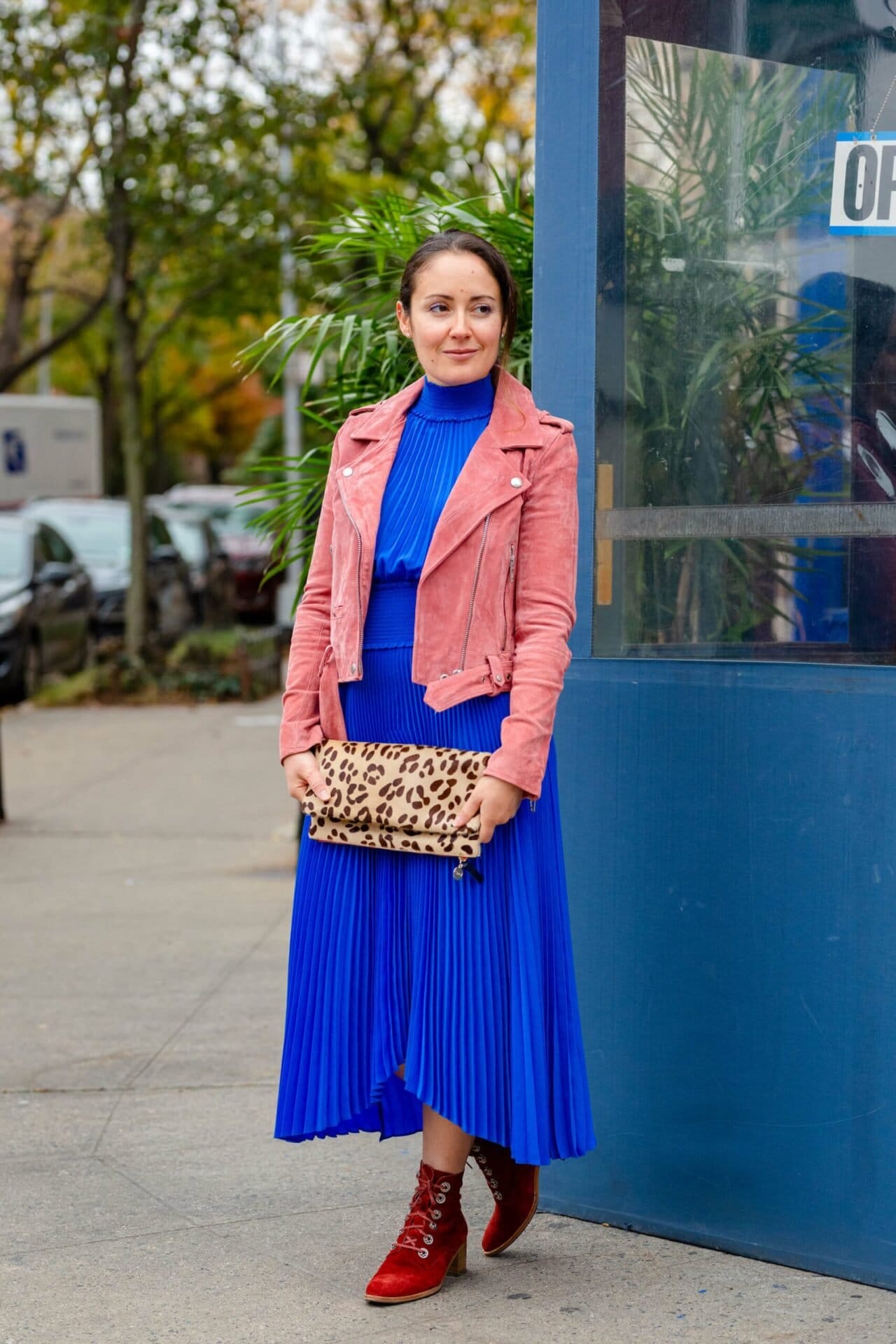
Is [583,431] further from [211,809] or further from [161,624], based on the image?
[161,624]

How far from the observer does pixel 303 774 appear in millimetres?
3518

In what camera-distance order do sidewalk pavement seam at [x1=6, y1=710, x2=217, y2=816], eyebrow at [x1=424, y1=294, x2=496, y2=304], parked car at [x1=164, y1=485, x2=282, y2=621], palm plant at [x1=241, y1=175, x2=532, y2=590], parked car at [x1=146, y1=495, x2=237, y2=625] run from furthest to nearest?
parked car at [x1=164, y1=485, x2=282, y2=621] < parked car at [x1=146, y1=495, x2=237, y2=625] < sidewalk pavement seam at [x1=6, y1=710, x2=217, y2=816] < palm plant at [x1=241, y1=175, x2=532, y2=590] < eyebrow at [x1=424, y1=294, x2=496, y2=304]

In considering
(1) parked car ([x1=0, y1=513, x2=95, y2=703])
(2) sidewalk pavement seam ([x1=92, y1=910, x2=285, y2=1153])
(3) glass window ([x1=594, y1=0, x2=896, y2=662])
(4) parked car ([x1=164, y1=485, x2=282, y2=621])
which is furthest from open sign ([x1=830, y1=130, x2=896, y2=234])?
(4) parked car ([x1=164, y1=485, x2=282, y2=621])

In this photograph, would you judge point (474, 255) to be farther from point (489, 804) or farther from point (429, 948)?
point (429, 948)

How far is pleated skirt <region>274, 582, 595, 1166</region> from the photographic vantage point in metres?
3.35

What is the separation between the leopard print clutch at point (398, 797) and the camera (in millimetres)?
3307

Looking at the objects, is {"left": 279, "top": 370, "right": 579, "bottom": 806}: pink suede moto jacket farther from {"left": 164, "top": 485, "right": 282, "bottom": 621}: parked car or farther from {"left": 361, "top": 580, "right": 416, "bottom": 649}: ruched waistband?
{"left": 164, "top": 485, "right": 282, "bottom": 621}: parked car

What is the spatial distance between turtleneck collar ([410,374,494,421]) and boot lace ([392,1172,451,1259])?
146 centimetres

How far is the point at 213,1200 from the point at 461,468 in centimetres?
180

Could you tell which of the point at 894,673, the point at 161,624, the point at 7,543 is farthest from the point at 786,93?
the point at 161,624

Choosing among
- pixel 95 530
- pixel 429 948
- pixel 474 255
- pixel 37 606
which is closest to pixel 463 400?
pixel 474 255

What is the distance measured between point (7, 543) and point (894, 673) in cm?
1370

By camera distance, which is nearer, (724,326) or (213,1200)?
(724,326)

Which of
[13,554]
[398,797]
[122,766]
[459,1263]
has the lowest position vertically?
[122,766]
